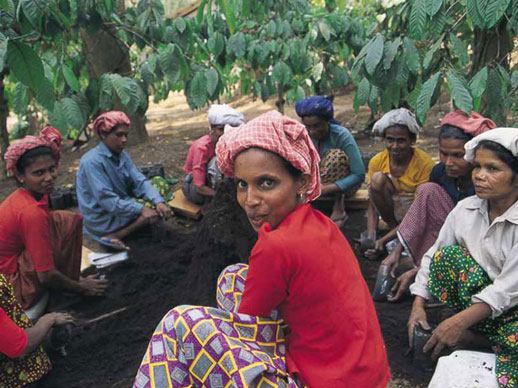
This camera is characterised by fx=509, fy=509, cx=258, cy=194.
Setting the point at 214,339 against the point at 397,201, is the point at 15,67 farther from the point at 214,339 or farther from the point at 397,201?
the point at 397,201

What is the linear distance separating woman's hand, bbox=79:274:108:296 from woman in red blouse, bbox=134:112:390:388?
1.64 m

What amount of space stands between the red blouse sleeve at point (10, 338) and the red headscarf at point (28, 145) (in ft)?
3.17

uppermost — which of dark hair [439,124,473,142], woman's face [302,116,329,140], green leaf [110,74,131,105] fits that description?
green leaf [110,74,131,105]

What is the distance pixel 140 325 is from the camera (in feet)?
8.89

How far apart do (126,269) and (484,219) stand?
7.64ft

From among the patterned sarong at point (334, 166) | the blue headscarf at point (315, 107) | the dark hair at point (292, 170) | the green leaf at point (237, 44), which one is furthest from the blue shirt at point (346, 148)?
the dark hair at point (292, 170)

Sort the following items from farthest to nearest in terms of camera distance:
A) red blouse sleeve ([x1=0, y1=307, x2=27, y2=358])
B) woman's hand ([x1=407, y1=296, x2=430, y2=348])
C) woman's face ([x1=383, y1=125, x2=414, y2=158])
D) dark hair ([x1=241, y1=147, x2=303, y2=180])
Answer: woman's face ([x1=383, y1=125, x2=414, y2=158]) → woman's hand ([x1=407, y1=296, x2=430, y2=348]) → red blouse sleeve ([x1=0, y1=307, x2=27, y2=358]) → dark hair ([x1=241, y1=147, x2=303, y2=180])

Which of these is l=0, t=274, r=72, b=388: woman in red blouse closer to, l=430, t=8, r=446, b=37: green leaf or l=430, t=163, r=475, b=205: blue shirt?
l=430, t=163, r=475, b=205: blue shirt

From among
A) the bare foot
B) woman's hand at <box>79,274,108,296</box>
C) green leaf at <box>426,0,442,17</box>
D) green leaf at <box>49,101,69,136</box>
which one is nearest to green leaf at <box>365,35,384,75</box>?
green leaf at <box>426,0,442,17</box>

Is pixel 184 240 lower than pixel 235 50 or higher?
lower

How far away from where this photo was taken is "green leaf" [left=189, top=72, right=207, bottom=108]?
2926 millimetres

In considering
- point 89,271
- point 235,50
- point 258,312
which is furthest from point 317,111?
point 258,312

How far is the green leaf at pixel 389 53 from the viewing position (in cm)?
231

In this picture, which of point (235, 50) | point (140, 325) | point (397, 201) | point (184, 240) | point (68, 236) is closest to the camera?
point (140, 325)
